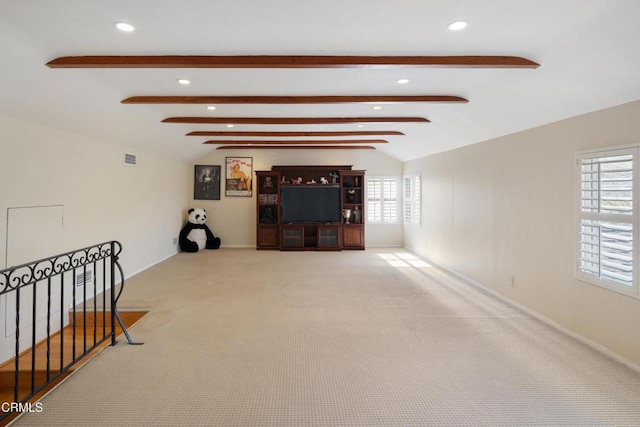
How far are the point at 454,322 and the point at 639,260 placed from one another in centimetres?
165

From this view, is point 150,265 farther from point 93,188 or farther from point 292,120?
point 292,120

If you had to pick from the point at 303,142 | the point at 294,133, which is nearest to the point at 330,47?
the point at 294,133

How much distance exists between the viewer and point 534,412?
7.05ft

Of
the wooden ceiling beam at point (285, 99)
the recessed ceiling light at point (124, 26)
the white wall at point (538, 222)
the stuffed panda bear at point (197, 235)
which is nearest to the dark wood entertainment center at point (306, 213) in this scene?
the stuffed panda bear at point (197, 235)

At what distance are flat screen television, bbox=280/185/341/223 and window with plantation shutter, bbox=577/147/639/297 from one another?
5554mm

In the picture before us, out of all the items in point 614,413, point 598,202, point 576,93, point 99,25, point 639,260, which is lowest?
point 614,413

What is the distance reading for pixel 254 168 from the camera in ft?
28.3

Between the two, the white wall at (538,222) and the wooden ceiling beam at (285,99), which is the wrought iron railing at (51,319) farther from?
the white wall at (538,222)

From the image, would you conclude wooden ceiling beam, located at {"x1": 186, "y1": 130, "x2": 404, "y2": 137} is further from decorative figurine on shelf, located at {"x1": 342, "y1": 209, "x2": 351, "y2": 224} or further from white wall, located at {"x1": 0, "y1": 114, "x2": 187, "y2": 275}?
decorative figurine on shelf, located at {"x1": 342, "y1": 209, "x2": 351, "y2": 224}

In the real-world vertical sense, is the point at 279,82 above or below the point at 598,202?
above

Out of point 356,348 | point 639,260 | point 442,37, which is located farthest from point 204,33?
point 639,260

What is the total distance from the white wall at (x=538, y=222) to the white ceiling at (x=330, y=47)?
221 mm

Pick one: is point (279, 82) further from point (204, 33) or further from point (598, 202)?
point (598, 202)

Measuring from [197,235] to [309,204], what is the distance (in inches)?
110
